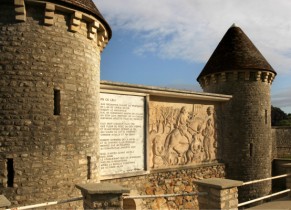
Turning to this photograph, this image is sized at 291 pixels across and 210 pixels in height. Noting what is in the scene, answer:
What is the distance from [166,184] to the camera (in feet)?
38.9

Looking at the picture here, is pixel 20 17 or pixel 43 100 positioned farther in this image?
pixel 43 100

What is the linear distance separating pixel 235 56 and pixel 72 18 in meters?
9.50

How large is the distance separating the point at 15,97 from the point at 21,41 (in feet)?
4.26

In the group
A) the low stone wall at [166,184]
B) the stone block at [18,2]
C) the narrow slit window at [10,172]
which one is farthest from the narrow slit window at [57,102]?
the low stone wall at [166,184]

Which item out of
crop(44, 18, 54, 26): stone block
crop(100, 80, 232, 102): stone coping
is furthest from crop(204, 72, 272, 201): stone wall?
crop(44, 18, 54, 26): stone block

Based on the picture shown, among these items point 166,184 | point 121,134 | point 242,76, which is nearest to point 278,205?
point 166,184

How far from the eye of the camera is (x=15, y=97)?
7.03 m

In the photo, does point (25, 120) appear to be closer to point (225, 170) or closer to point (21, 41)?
point (21, 41)

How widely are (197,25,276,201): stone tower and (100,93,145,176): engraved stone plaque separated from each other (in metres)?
5.06

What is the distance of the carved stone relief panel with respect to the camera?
469 inches

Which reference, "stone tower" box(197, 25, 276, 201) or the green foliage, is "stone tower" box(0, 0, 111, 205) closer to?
"stone tower" box(197, 25, 276, 201)

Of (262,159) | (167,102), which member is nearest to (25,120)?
(167,102)

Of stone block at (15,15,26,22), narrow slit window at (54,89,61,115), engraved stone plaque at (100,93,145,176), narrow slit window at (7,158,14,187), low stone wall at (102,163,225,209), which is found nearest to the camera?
narrow slit window at (7,158,14,187)

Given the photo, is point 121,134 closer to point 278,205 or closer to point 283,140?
point 278,205
